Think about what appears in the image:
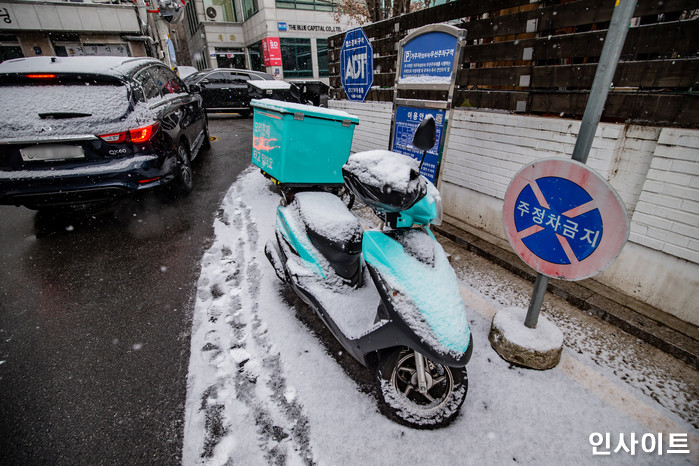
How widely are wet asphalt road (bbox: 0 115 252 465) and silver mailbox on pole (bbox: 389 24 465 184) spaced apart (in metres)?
2.76

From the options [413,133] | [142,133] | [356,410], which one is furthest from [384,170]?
[142,133]

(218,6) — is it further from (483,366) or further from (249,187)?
(483,366)

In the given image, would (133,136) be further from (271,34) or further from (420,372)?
(271,34)

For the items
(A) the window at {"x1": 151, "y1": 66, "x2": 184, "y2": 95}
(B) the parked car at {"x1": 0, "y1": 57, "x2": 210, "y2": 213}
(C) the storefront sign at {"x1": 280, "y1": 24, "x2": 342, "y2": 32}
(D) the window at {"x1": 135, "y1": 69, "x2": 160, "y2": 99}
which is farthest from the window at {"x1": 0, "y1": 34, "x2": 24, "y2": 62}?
(D) the window at {"x1": 135, "y1": 69, "x2": 160, "y2": 99}

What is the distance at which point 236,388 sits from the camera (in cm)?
211

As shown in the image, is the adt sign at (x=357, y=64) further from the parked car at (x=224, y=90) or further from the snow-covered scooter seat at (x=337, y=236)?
the parked car at (x=224, y=90)

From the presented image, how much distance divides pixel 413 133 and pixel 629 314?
2598 millimetres

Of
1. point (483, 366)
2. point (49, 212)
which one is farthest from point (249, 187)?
point (483, 366)

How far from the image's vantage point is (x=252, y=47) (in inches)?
1092

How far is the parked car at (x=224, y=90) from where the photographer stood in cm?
1159

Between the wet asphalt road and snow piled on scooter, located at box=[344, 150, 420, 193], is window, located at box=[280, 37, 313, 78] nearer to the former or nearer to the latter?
the wet asphalt road

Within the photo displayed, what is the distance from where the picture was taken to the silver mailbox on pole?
3143 mm

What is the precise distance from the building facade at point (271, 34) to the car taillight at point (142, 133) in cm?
2121

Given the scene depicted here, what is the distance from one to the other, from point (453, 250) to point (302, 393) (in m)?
2.36
